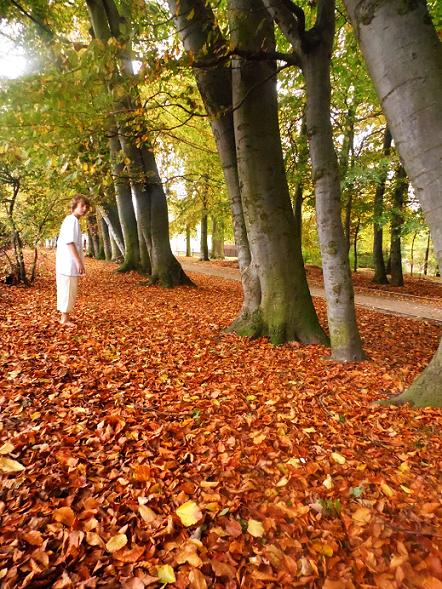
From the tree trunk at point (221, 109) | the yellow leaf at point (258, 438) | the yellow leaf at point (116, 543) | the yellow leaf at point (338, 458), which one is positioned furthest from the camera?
the tree trunk at point (221, 109)

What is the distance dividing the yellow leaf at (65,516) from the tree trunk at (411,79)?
3.11 metres

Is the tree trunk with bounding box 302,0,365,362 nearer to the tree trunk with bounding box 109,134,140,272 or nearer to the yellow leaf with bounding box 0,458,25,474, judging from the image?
the yellow leaf with bounding box 0,458,25,474

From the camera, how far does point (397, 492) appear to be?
2.15m

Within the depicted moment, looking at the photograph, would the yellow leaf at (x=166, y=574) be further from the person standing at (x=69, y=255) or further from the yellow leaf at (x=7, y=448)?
the person standing at (x=69, y=255)

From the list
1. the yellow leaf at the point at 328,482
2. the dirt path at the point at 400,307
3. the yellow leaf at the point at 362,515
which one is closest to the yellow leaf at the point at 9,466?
the yellow leaf at the point at 328,482

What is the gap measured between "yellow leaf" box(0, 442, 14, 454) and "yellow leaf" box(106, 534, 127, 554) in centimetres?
106

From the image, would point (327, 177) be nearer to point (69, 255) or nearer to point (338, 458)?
point (338, 458)

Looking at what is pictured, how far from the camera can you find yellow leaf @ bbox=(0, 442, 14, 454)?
2284mm

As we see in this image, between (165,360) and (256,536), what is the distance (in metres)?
→ 2.76

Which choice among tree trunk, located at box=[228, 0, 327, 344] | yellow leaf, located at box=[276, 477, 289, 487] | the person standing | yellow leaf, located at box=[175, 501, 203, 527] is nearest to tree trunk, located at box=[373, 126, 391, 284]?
tree trunk, located at box=[228, 0, 327, 344]

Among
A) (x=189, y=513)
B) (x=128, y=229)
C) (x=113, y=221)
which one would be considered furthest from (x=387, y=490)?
(x=113, y=221)

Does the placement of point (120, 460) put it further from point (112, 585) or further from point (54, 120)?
point (54, 120)

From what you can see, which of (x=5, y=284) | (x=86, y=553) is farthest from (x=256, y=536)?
(x=5, y=284)

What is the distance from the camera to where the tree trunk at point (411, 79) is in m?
2.50
